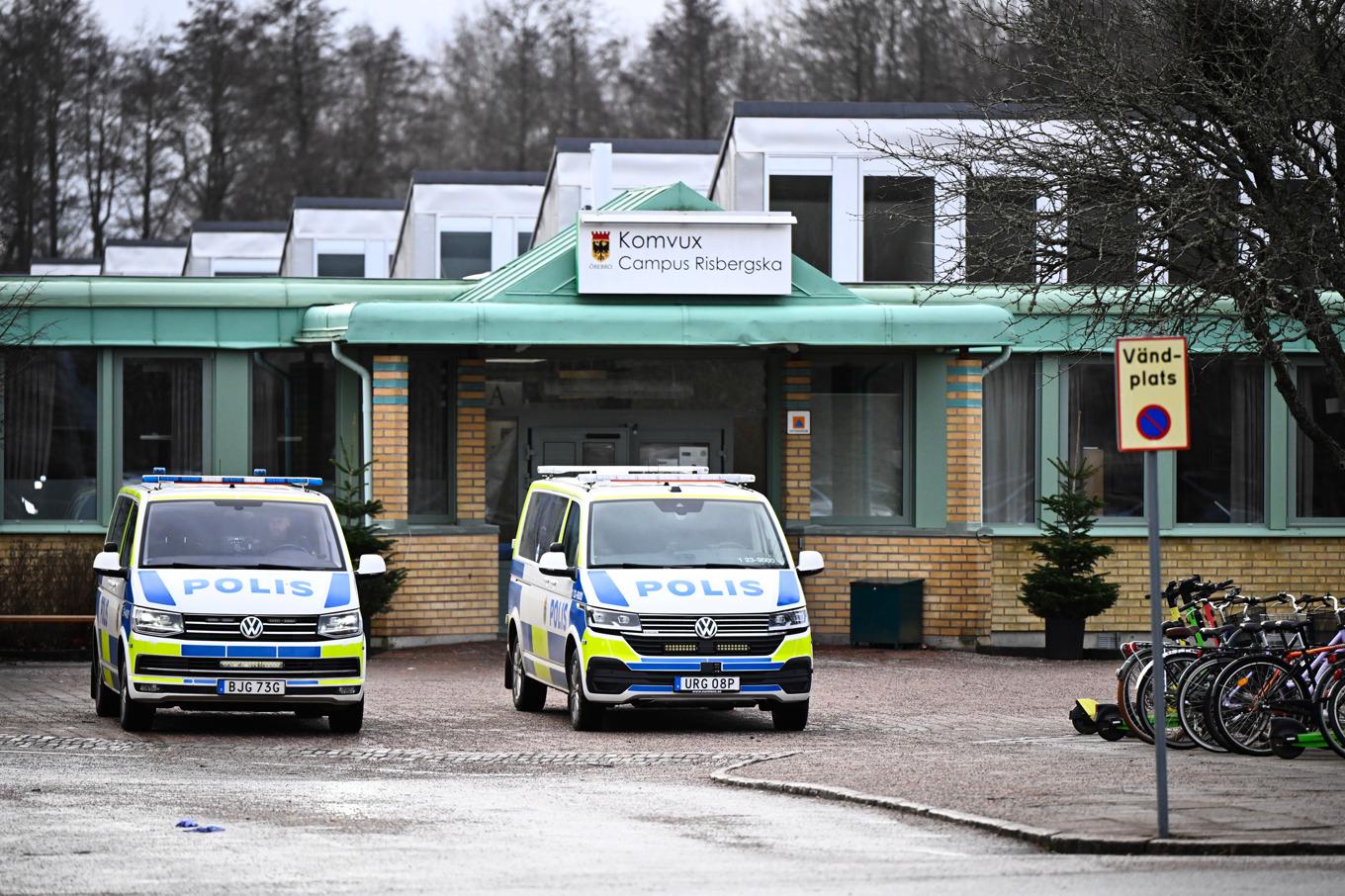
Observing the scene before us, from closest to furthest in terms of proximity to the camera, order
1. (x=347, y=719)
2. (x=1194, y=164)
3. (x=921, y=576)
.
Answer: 1. (x=1194, y=164)
2. (x=347, y=719)
3. (x=921, y=576)

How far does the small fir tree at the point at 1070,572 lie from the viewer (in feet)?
78.5

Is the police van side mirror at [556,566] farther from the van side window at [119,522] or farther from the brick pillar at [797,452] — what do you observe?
the brick pillar at [797,452]

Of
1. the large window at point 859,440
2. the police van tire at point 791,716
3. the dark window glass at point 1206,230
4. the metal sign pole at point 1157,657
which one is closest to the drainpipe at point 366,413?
the large window at point 859,440

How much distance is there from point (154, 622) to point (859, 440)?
39.3 feet

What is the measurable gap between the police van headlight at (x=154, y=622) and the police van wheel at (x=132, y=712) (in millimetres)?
377

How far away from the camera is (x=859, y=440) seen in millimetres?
26047

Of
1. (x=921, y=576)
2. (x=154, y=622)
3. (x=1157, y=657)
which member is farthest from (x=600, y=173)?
(x=1157, y=657)

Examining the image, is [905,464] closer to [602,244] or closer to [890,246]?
[890,246]

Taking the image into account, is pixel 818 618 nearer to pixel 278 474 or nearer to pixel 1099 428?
pixel 1099 428

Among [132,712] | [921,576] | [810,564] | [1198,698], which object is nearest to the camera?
[1198,698]

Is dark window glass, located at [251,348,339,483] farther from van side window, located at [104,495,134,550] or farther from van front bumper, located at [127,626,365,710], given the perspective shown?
van front bumper, located at [127,626,365,710]

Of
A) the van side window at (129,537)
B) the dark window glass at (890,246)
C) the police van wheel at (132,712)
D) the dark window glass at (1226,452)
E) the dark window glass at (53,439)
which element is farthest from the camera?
the dark window glass at (890,246)

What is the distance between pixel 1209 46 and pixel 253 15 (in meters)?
51.0

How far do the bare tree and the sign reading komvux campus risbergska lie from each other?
8138 mm
